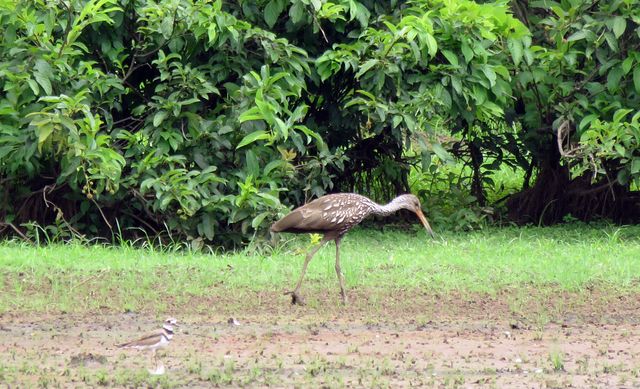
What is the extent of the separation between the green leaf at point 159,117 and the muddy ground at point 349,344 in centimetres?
233

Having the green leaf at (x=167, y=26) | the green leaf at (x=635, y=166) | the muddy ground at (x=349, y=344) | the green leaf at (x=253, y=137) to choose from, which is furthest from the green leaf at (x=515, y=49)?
the green leaf at (x=167, y=26)

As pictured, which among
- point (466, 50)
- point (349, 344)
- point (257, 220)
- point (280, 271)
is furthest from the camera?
point (466, 50)

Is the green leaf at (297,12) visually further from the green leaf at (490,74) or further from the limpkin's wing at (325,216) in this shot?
the limpkin's wing at (325,216)

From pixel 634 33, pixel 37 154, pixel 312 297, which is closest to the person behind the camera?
pixel 312 297

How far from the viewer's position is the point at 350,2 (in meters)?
11.1

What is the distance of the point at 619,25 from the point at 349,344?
4.97 m

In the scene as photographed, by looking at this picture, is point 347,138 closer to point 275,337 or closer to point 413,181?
point 413,181

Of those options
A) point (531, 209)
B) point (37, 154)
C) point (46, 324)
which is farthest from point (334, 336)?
point (531, 209)

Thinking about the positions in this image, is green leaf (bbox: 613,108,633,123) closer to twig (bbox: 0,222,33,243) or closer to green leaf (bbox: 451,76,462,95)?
green leaf (bbox: 451,76,462,95)

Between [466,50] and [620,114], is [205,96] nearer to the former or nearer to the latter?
[466,50]

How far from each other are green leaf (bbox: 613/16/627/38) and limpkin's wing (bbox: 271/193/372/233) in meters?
3.28

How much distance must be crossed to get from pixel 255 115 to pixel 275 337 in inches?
123

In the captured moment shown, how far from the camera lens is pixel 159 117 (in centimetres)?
1091

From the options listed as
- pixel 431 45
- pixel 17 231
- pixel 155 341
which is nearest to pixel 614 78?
pixel 431 45
